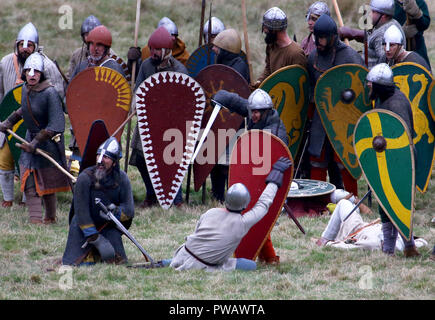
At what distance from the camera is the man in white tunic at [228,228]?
6441 mm

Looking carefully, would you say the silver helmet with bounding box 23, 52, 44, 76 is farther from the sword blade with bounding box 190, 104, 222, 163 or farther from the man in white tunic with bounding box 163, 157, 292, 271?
the man in white tunic with bounding box 163, 157, 292, 271

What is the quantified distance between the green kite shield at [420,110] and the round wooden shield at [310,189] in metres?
0.84

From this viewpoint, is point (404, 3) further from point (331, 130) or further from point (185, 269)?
point (185, 269)

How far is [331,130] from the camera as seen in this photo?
8531 mm

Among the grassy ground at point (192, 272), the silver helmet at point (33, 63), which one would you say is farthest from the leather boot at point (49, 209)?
the silver helmet at point (33, 63)

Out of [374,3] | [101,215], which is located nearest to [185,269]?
[101,215]

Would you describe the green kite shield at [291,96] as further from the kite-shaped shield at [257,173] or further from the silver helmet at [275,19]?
the kite-shaped shield at [257,173]

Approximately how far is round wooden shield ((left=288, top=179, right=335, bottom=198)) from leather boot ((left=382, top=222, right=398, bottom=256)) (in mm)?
1307

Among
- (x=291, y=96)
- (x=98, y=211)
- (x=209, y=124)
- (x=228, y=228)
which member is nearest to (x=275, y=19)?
(x=291, y=96)

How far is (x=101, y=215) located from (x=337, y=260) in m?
1.76

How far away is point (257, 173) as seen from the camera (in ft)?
22.3

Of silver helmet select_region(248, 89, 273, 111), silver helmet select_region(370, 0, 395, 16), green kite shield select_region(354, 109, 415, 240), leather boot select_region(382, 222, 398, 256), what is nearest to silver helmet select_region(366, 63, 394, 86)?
green kite shield select_region(354, 109, 415, 240)

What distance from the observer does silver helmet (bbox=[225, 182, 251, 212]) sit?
251 inches
